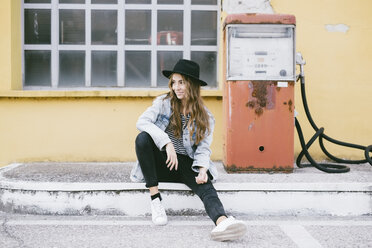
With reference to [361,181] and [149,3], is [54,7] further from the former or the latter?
[361,181]

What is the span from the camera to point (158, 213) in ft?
11.2

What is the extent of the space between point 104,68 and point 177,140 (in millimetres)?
2020

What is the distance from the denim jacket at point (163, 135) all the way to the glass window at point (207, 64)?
1689 millimetres

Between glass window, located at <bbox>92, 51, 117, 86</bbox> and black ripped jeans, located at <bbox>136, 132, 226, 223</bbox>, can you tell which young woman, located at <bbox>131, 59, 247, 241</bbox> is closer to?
black ripped jeans, located at <bbox>136, 132, 226, 223</bbox>

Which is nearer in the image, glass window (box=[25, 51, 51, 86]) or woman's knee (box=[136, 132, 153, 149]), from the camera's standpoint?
woman's knee (box=[136, 132, 153, 149])

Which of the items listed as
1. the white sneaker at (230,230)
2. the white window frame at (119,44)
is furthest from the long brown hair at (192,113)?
the white window frame at (119,44)

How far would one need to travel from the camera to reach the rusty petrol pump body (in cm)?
414

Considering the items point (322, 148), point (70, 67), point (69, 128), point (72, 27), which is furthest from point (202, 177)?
point (72, 27)

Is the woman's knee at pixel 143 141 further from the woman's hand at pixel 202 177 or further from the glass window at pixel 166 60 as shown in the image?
the glass window at pixel 166 60

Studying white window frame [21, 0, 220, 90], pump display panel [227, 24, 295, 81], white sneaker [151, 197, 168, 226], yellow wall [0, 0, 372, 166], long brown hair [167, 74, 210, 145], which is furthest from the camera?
white window frame [21, 0, 220, 90]

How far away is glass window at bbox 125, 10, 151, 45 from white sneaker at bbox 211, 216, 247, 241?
2.93m

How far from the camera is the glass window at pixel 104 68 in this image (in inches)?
209

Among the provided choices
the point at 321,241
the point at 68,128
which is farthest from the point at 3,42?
the point at 321,241

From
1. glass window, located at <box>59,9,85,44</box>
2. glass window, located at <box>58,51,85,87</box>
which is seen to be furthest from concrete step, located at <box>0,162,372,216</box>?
glass window, located at <box>59,9,85,44</box>
